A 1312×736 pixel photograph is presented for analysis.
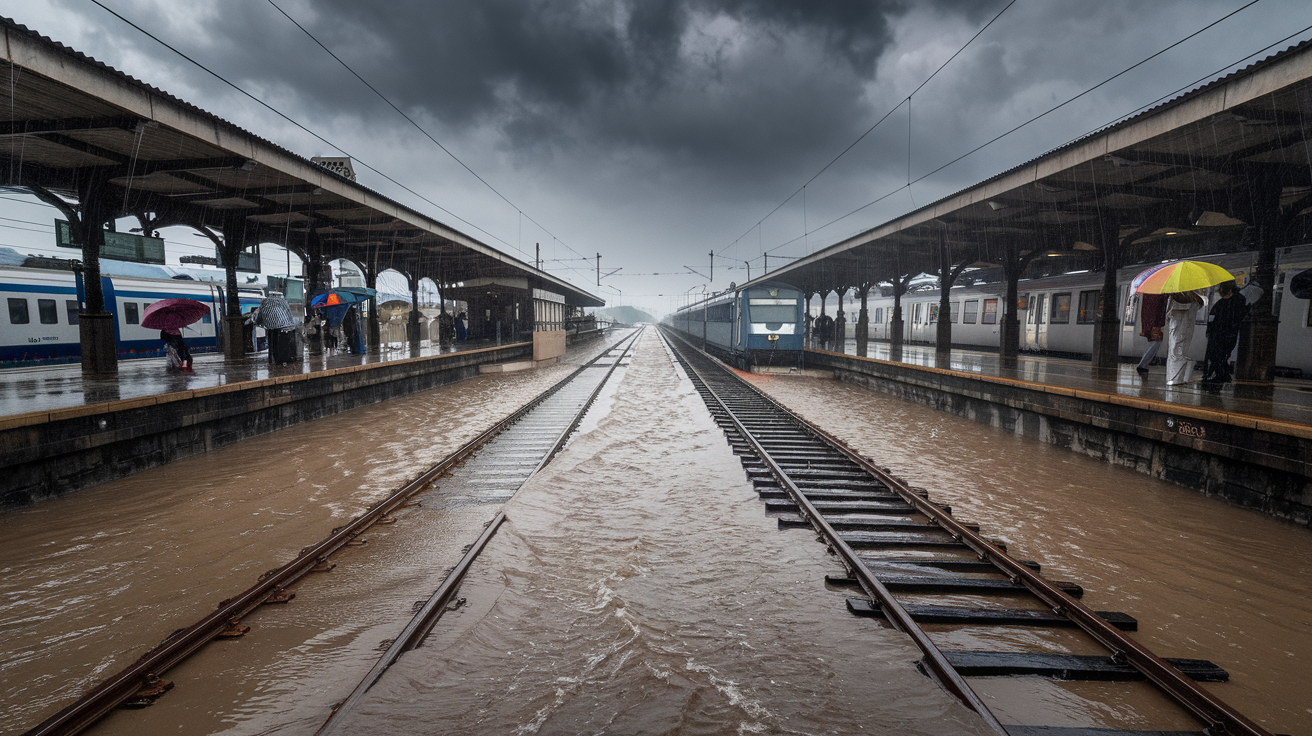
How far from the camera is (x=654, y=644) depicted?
3.46 meters

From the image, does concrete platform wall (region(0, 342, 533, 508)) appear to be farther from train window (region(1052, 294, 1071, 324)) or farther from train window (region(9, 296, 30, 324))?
train window (region(1052, 294, 1071, 324))

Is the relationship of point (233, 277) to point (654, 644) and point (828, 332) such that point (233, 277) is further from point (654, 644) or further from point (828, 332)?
point (828, 332)

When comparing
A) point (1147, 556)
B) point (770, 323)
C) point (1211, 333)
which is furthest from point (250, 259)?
point (1211, 333)

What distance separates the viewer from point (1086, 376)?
11.6 m

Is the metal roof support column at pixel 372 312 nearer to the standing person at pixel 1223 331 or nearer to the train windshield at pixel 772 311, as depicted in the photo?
the train windshield at pixel 772 311

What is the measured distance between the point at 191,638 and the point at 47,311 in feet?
61.2

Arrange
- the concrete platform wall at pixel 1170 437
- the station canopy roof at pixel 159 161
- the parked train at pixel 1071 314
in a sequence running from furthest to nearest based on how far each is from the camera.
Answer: the parked train at pixel 1071 314, the station canopy roof at pixel 159 161, the concrete platform wall at pixel 1170 437

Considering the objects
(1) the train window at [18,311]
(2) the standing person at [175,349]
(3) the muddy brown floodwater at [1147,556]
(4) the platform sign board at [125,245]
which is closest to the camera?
(3) the muddy brown floodwater at [1147,556]

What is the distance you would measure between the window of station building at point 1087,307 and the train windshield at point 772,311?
28.7 ft

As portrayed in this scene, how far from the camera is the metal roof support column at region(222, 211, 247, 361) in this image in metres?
14.0

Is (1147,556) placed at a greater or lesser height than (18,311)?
lesser

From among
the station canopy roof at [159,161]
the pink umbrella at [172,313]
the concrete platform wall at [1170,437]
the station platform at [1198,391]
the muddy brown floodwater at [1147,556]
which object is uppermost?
the station canopy roof at [159,161]

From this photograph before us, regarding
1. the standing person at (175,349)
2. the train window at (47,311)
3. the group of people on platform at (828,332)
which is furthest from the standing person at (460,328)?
the group of people on platform at (828,332)

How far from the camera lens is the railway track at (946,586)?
292 cm
